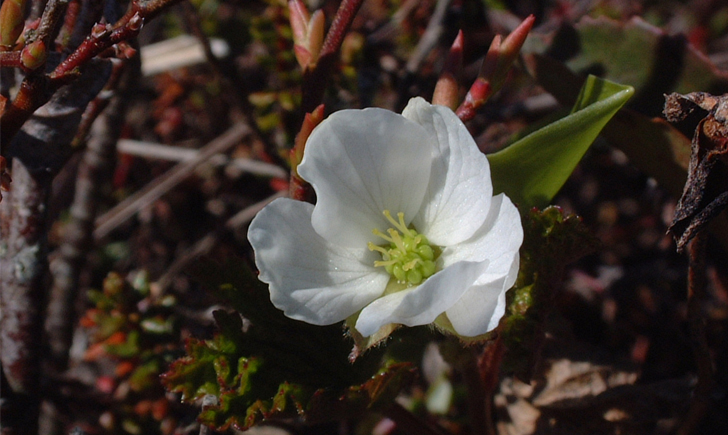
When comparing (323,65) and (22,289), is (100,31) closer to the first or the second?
(323,65)

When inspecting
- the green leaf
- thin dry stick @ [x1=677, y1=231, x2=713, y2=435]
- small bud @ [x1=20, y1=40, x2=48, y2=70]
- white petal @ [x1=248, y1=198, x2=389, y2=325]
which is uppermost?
small bud @ [x1=20, y1=40, x2=48, y2=70]

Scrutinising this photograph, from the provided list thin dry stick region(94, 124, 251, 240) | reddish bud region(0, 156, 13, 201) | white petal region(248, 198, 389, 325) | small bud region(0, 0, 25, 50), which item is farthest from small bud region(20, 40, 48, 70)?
thin dry stick region(94, 124, 251, 240)

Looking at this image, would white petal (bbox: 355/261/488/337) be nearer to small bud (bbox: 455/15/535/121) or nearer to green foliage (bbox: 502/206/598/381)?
green foliage (bbox: 502/206/598/381)

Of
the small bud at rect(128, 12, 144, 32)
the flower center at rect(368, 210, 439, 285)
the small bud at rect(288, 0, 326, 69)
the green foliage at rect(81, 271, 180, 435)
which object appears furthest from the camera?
the green foliage at rect(81, 271, 180, 435)

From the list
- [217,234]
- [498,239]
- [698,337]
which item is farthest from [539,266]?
[217,234]

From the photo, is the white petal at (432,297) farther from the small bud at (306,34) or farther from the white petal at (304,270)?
the small bud at (306,34)

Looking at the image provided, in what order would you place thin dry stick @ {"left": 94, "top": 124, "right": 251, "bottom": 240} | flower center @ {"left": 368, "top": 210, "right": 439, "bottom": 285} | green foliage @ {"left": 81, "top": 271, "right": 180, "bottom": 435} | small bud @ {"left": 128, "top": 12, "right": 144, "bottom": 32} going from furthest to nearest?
thin dry stick @ {"left": 94, "top": 124, "right": 251, "bottom": 240} → green foliage @ {"left": 81, "top": 271, "right": 180, "bottom": 435} → flower center @ {"left": 368, "top": 210, "right": 439, "bottom": 285} → small bud @ {"left": 128, "top": 12, "right": 144, "bottom": 32}
